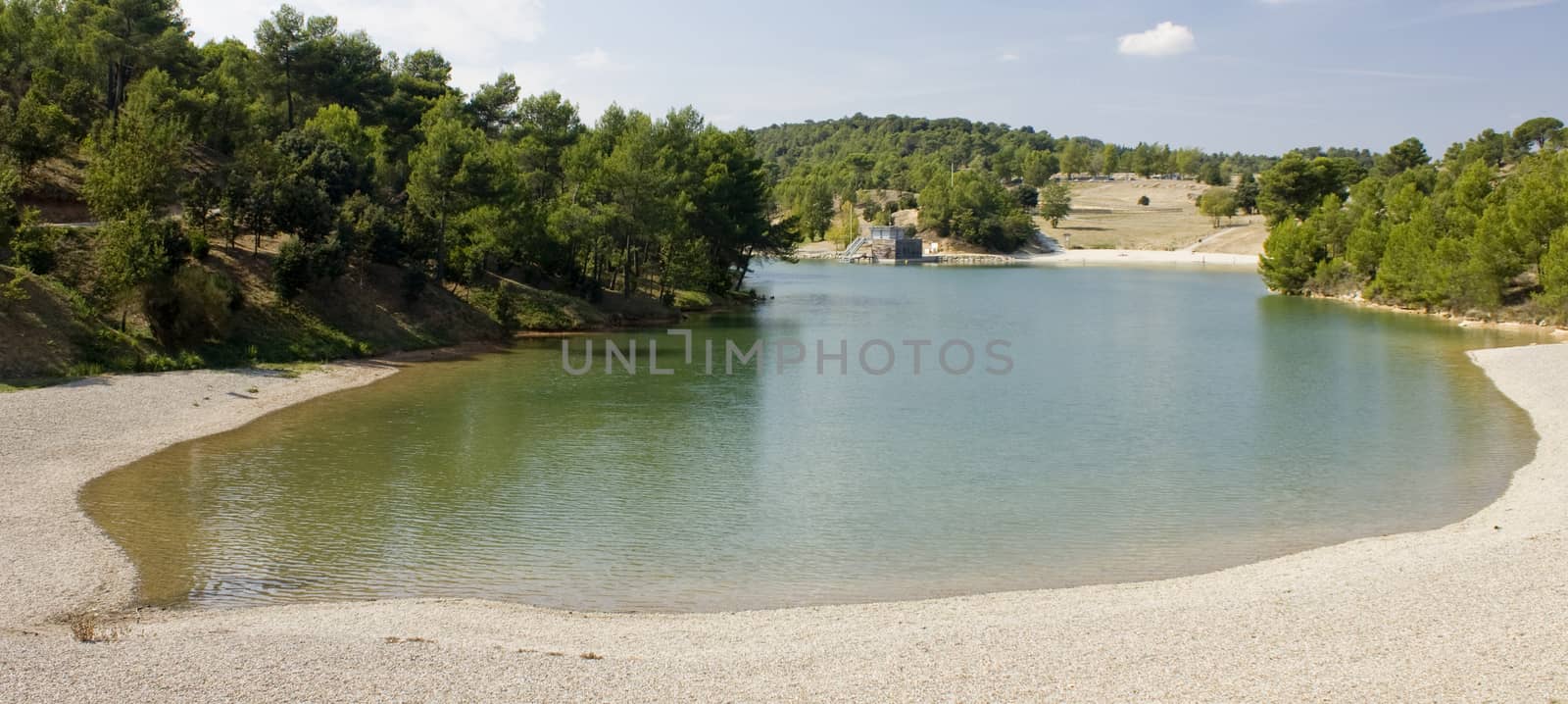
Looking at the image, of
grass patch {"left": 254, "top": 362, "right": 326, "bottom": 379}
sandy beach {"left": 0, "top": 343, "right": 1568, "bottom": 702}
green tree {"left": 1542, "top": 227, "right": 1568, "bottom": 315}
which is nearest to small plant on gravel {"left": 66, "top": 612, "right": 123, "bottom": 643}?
sandy beach {"left": 0, "top": 343, "right": 1568, "bottom": 702}

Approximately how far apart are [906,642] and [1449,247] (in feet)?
204

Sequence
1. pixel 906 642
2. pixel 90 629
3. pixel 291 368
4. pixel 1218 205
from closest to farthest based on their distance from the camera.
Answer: pixel 906 642
pixel 90 629
pixel 291 368
pixel 1218 205

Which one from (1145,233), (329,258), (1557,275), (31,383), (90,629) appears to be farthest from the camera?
(1145,233)

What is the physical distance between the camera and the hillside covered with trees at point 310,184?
3506 centimetres

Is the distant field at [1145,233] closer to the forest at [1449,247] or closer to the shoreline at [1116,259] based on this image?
the shoreline at [1116,259]

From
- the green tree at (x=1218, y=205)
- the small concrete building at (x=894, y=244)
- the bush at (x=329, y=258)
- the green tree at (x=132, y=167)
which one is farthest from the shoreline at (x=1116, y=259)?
the green tree at (x=132, y=167)

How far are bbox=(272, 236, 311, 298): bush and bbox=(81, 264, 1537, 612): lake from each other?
18.2 ft

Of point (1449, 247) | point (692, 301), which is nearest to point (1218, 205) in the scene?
point (1449, 247)

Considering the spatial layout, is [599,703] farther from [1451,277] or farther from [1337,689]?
[1451,277]

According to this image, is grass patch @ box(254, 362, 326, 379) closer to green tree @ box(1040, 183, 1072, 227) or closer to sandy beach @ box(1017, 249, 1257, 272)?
sandy beach @ box(1017, 249, 1257, 272)

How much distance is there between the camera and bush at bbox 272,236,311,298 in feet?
127

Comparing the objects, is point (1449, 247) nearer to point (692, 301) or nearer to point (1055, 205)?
point (692, 301)

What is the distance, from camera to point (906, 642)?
494 inches

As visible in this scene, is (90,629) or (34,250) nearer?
(90,629)
